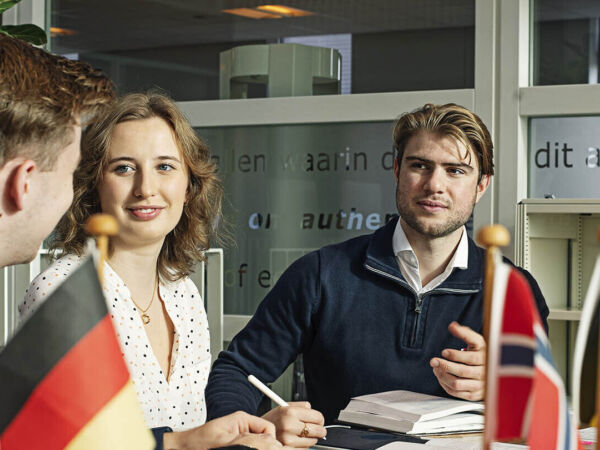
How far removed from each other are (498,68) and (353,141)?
61cm

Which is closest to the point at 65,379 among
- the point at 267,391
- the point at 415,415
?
the point at 267,391

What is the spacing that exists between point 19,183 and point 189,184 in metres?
1.28

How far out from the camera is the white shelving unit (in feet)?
9.43

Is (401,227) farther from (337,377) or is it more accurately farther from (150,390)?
(150,390)

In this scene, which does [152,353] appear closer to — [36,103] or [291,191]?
[36,103]

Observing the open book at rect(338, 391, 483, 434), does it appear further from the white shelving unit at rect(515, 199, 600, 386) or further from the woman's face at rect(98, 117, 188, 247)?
the white shelving unit at rect(515, 199, 600, 386)

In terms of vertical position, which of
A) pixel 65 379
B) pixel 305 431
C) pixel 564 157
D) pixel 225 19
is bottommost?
pixel 305 431

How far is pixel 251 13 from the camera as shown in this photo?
347 cm

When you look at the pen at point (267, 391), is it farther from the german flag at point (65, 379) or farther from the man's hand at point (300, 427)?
the german flag at point (65, 379)

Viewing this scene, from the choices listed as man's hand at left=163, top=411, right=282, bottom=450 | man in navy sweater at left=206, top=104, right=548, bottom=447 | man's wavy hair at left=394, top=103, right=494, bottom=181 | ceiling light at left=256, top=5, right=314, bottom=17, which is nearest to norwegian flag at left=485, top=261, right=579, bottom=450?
man's hand at left=163, top=411, right=282, bottom=450

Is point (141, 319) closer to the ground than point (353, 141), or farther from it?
closer to the ground

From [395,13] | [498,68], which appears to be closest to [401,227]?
[498,68]

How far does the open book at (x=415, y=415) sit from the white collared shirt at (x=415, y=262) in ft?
1.32

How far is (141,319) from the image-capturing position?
207cm
